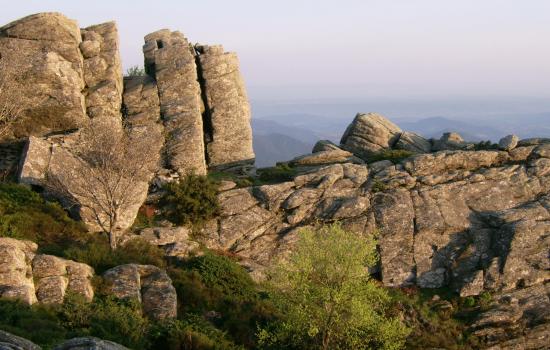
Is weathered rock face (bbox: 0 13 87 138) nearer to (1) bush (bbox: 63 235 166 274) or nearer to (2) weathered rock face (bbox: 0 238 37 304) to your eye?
(1) bush (bbox: 63 235 166 274)

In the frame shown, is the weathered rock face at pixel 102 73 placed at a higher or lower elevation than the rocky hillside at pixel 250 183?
higher

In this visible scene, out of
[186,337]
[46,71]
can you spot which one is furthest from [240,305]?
[46,71]

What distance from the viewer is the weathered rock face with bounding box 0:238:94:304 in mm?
24844

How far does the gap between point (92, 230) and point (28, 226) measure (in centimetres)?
408

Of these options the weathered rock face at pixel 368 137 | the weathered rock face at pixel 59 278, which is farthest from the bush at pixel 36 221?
the weathered rock face at pixel 368 137

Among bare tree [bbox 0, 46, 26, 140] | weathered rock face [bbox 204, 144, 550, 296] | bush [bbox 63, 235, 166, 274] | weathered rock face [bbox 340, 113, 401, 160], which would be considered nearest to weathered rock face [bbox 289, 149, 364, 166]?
weathered rock face [bbox 340, 113, 401, 160]

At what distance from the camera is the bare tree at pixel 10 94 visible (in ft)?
137

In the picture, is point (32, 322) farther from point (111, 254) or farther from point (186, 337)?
A: point (111, 254)

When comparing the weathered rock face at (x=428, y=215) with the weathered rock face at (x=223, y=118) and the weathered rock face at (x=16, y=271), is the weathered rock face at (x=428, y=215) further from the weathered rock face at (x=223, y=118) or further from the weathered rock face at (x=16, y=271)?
the weathered rock face at (x=16, y=271)

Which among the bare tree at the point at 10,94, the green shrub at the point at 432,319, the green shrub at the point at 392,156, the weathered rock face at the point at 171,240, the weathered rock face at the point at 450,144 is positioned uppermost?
the bare tree at the point at 10,94

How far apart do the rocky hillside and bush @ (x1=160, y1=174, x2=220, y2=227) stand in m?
0.90

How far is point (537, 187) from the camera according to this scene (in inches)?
1695

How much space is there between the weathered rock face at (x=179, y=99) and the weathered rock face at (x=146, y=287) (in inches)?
599

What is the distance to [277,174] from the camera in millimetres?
47531
